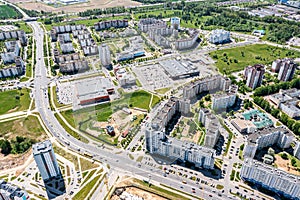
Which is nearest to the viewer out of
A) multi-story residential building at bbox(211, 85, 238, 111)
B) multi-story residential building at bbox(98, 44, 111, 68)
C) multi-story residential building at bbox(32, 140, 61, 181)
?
multi-story residential building at bbox(32, 140, 61, 181)

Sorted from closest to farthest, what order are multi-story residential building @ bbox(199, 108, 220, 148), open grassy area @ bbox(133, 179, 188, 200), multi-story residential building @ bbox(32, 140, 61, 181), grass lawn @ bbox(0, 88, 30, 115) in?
multi-story residential building @ bbox(32, 140, 61, 181), open grassy area @ bbox(133, 179, 188, 200), multi-story residential building @ bbox(199, 108, 220, 148), grass lawn @ bbox(0, 88, 30, 115)

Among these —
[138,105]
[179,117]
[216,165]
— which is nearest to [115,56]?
[138,105]

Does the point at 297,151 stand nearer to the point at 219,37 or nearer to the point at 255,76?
the point at 255,76

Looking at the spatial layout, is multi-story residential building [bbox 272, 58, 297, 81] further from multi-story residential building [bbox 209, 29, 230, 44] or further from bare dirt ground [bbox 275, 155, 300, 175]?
bare dirt ground [bbox 275, 155, 300, 175]

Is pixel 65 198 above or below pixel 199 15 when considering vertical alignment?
below

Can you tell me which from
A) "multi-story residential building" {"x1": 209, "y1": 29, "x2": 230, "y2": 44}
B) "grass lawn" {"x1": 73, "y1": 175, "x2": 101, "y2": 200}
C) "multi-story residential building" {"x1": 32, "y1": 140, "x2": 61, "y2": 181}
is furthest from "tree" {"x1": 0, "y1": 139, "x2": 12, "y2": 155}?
"multi-story residential building" {"x1": 209, "y1": 29, "x2": 230, "y2": 44}

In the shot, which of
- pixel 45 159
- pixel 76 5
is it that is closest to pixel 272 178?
pixel 45 159

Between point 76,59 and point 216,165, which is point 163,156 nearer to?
point 216,165

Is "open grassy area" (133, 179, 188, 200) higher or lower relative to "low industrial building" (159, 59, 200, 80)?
lower
